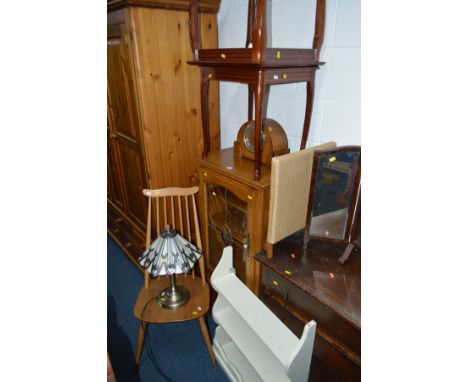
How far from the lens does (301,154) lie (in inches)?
43.3

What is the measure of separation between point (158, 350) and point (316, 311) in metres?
1.19

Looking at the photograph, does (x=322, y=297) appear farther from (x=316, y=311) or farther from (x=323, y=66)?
(x=323, y=66)

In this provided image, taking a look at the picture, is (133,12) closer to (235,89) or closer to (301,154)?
(235,89)

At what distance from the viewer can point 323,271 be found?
3.67ft

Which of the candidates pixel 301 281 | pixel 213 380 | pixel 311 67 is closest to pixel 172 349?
pixel 213 380

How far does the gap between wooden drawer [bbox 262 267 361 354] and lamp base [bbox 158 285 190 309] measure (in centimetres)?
58

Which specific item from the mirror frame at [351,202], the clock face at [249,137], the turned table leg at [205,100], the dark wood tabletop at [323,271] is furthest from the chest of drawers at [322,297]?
the turned table leg at [205,100]

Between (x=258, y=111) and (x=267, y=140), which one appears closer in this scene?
(x=258, y=111)

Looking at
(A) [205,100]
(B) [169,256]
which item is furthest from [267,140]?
(B) [169,256]

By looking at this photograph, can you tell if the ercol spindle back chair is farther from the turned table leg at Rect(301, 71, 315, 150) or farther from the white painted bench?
the turned table leg at Rect(301, 71, 315, 150)

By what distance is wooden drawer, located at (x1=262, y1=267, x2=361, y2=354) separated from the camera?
0.96m

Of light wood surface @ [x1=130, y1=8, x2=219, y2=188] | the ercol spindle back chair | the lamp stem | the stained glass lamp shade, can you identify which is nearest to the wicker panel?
the stained glass lamp shade

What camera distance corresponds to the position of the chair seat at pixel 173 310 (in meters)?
1.54
